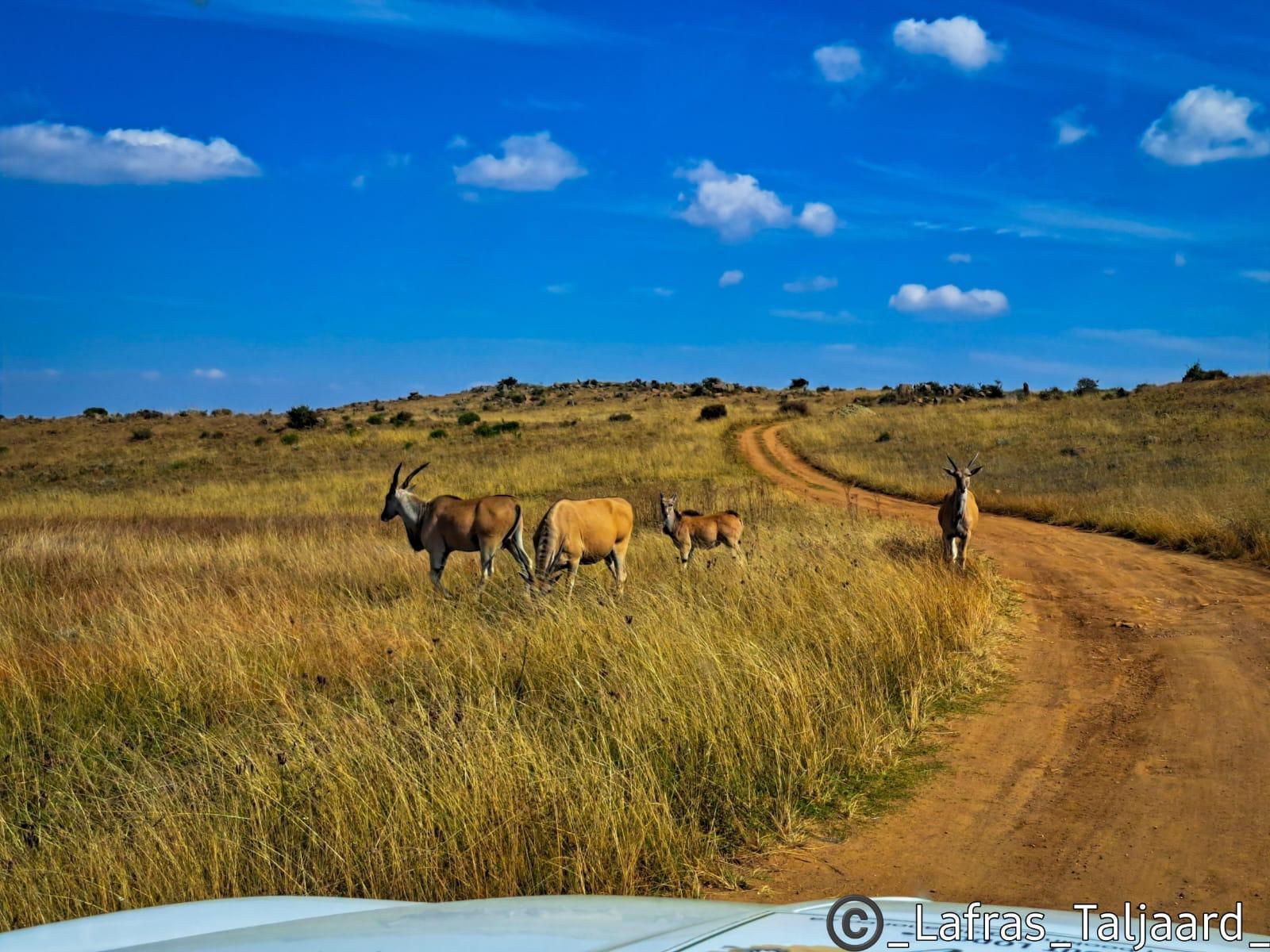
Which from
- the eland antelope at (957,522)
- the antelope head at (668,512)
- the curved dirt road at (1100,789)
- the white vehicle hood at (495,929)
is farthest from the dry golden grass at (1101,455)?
the white vehicle hood at (495,929)

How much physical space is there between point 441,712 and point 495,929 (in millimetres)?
3628

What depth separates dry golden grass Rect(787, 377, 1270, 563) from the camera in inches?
667

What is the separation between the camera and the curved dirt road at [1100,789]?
15.0 ft

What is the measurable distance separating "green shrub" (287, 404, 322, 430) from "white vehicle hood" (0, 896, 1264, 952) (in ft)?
190

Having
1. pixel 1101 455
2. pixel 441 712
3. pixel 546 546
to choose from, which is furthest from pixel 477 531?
pixel 1101 455

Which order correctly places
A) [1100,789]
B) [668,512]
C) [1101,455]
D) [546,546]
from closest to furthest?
[1100,789], [546,546], [668,512], [1101,455]

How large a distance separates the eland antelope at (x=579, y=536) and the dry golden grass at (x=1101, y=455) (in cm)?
850

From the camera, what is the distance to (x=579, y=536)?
41.6 ft

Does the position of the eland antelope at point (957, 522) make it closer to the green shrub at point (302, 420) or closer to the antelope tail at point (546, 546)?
the antelope tail at point (546, 546)

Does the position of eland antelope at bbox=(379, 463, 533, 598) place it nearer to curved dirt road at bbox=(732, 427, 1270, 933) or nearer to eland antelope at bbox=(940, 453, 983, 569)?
eland antelope at bbox=(940, 453, 983, 569)

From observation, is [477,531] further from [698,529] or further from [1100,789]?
[1100,789]

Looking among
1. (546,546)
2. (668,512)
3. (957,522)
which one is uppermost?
(668,512)

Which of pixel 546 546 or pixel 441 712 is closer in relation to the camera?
pixel 441 712

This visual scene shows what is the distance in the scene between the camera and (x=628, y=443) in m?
38.9
